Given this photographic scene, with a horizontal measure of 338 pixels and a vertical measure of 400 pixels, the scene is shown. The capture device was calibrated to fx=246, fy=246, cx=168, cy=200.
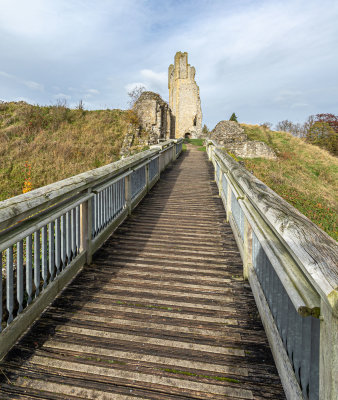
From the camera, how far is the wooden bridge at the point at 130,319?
5.93 ft

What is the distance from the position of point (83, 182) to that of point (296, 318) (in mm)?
2658

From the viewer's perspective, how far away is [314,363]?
4.18 feet

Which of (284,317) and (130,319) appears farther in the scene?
(130,319)

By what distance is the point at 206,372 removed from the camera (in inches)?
76.1

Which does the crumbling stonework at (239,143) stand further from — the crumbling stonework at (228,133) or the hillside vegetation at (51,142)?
the hillside vegetation at (51,142)

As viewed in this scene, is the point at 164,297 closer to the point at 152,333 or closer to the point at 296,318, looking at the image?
the point at 152,333

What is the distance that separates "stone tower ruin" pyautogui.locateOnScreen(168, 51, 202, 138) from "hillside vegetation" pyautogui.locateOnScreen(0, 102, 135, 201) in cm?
1557

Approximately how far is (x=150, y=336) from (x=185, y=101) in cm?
4060

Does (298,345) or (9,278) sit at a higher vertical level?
(9,278)

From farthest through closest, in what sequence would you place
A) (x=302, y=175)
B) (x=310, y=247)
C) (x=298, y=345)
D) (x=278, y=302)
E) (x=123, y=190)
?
Answer: 1. (x=302, y=175)
2. (x=123, y=190)
3. (x=278, y=302)
4. (x=298, y=345)
5. (x=310, y=247)

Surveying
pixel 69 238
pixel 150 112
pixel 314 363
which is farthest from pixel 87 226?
pixel 150 112

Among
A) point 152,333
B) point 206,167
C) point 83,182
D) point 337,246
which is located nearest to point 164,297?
point 152,333

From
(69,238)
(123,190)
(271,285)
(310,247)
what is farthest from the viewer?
(123,190)

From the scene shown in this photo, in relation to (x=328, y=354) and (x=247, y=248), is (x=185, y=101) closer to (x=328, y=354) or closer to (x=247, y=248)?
(x=247, y=248)
